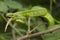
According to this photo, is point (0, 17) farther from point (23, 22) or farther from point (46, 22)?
point (46, 22)

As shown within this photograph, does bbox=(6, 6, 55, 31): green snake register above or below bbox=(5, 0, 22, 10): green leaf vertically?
below

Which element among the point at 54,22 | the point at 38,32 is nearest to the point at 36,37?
the point at 38,32

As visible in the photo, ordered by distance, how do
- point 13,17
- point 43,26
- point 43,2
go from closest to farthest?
1. point 13,17
2. point 43,26
3. point 43,2

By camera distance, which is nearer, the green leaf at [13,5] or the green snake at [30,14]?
the green snake at [30,14]

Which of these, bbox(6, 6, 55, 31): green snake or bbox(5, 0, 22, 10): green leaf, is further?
bbox(5, 0, 22, 10): green leaf

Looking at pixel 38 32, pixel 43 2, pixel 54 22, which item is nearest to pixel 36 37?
pixel 38 32

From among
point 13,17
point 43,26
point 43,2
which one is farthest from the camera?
point 43,2

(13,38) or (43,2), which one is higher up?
(43,2)

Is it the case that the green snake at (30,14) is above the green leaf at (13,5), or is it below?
below

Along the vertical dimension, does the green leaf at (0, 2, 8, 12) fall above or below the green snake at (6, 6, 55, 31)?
above

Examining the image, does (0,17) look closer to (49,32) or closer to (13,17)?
(13,17)

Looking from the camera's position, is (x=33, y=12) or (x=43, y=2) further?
(x=43, y=2)
